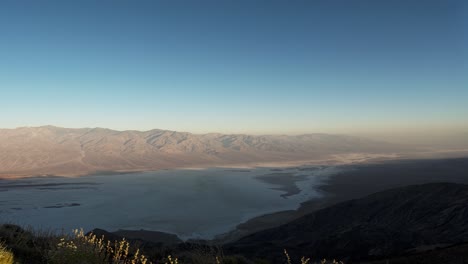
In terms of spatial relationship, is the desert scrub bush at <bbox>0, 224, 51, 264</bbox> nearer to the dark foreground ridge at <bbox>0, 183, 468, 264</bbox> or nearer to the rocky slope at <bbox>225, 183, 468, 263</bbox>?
the dark foreground ridge at <bbox>0, 183, 468, 264</bbox>

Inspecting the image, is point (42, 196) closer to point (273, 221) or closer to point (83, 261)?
point (273, 221)

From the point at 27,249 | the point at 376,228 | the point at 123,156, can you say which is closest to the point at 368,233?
the point at 376,228

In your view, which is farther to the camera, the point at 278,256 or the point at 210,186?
the point at 210,186

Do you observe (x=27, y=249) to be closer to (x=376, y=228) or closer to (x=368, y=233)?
(x=368, y=233)

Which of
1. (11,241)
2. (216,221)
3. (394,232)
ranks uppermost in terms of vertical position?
(11,241)

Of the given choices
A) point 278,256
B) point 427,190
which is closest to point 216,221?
point 278,256

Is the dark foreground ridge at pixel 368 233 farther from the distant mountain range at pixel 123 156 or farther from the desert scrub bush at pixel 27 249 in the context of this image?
the distant mountain range at pixel 123 156

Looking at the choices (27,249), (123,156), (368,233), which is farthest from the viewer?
(123,156)

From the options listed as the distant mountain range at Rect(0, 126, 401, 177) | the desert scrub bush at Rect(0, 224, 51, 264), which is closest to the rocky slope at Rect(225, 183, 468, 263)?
the desert scrub bush at Rect(0, 224, 51, 264)
